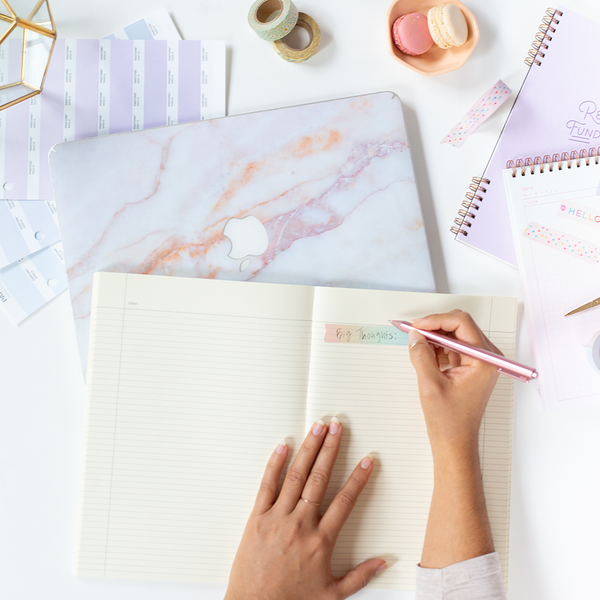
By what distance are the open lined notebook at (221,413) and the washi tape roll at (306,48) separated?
38 centimetres

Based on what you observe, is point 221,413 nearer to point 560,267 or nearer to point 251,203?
point 251,203

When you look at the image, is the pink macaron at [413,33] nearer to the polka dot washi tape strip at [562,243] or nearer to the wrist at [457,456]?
the polka dot washi tape strip at [562,243]

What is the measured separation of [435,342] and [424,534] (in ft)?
1.01

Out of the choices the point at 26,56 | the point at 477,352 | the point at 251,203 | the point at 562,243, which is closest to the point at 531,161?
the point at 562,243

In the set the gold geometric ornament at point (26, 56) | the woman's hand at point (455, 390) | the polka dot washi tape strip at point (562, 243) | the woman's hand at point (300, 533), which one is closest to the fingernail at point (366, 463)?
the woman's hand at point (300, 533)

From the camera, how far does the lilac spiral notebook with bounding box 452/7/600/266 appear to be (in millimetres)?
868

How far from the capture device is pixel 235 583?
31.0 inches

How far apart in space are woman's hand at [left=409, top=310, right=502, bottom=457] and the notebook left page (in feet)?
0.61

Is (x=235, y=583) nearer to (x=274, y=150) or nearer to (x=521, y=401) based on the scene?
(x=521, y=401)

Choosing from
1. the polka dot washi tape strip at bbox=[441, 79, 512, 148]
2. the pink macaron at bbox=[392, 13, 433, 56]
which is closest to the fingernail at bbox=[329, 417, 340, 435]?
the polka dot washi tape strip at bbox=[441, 79, 512, 148]

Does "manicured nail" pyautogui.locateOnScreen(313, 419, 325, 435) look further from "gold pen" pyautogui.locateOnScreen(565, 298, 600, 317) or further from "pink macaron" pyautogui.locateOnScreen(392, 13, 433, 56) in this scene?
"pink macaron" pyautogui.locateOnScreen(392, 13, 433, 56)

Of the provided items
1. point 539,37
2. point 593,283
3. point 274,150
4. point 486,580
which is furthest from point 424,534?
point 539,37

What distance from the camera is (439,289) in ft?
2.88

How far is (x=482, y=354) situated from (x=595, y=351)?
25 cm
